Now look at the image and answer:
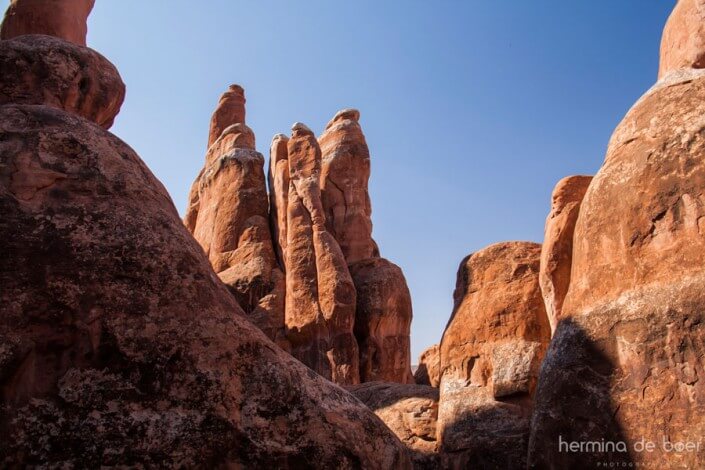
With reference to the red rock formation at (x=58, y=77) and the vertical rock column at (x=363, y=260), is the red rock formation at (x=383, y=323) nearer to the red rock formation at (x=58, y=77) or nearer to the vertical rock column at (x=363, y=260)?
the vertical rock column at (x=363, y=260)

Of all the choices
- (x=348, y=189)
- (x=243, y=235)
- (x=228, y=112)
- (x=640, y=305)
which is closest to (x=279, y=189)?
(x=243, y=235)

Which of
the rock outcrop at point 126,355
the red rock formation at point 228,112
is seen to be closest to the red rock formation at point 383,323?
the red rock formation at point 228,112

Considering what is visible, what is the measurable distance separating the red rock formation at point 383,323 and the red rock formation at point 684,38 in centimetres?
1352

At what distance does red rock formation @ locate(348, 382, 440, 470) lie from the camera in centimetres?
1132

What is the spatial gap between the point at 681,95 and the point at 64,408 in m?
6.05

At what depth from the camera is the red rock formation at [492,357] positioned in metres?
10.4

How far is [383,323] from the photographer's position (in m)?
21.9

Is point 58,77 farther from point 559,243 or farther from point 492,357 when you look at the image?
point 492,357

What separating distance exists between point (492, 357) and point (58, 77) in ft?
22.5

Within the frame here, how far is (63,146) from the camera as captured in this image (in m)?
6.18

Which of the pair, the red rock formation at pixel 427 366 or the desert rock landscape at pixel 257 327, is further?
the red rock formation at pixel 427 366

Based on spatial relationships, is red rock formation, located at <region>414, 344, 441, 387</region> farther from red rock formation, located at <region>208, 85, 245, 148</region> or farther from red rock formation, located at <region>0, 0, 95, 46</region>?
red rock formation, located at <region>208, 85, 245, 148</region>

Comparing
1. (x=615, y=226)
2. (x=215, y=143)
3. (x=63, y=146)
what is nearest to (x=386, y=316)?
(x=215, y=143)

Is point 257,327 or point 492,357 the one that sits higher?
point 492,357
